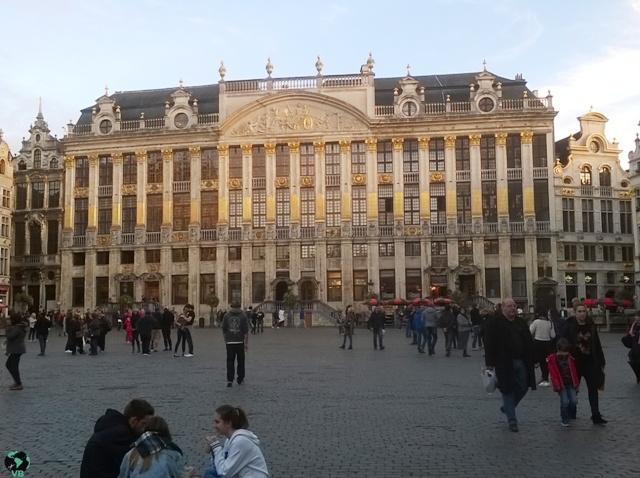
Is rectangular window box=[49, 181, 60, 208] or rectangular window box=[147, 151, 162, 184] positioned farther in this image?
rectangular window box=[49, 181, 60, 208]

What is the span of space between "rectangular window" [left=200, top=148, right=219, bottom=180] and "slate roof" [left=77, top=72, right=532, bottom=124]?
13.4ft

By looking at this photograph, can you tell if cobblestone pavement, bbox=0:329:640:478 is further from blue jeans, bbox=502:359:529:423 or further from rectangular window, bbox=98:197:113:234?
rectangular window, bbox=98:197:113:234

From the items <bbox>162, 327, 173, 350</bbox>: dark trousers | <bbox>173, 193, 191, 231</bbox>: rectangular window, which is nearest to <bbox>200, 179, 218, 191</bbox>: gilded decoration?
<bbox>173, 193, 191, 231</bbox>: rectangular window

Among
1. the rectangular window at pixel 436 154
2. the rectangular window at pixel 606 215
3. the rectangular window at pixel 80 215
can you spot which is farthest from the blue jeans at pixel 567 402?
the rectangular window at pixel 80 215

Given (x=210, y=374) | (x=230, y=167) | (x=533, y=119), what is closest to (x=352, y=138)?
(x=230, y=167)

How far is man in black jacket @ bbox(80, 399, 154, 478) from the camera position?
6.25 metres

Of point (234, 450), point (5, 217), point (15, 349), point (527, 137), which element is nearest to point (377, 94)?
point (527, 137)

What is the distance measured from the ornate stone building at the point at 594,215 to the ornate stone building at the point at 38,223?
4468 centimetres

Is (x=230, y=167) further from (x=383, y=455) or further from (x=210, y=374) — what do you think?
(x=383, y=455)

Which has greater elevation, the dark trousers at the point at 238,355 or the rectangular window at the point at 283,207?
the rectangular window at the point at 283,207

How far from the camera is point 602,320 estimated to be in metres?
47.7

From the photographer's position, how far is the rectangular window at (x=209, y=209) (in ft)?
214

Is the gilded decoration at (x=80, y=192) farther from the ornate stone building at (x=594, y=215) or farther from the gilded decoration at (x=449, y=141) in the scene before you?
the ornate stone building at (x=594, y=215)

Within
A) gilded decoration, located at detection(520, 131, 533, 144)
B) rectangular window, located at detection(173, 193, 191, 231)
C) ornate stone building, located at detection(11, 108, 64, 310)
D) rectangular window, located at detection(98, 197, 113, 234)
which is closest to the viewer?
gilded decoration, located at detection(520, 131, 533, 144)
